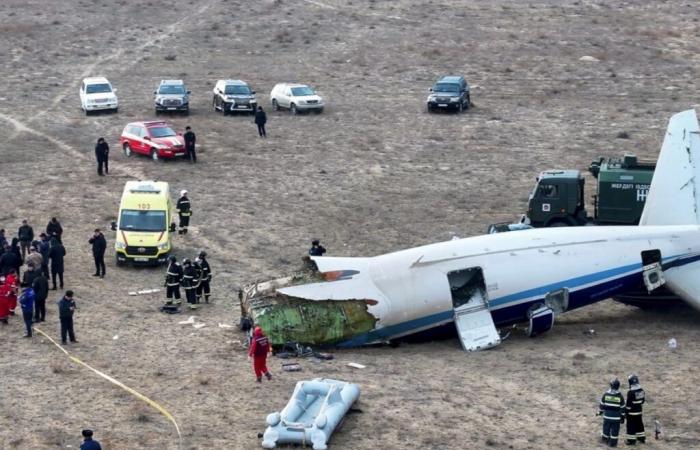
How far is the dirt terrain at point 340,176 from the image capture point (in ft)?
89.0

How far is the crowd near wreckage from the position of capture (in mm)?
31688

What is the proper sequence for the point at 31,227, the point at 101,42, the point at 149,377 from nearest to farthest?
the point at 149,377, the point at 31,227, the point at 101,42

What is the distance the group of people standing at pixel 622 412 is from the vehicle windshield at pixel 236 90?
37.2 metres

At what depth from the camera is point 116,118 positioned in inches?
2329

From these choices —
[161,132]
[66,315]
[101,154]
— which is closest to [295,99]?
[161,132]

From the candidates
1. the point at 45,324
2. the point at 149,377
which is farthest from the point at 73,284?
the point at 149,377

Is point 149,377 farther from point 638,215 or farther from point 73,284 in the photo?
point 638,215

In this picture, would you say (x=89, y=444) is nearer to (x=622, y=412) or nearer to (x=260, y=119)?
(x=622, y=412)

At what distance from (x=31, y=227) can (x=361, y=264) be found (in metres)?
14.3

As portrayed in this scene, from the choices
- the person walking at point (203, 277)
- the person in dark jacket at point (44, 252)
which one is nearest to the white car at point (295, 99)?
the person in dark jacket at point (44, 252)

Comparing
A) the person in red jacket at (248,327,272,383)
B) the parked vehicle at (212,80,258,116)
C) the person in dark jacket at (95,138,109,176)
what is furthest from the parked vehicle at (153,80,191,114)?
the person in red jacket at (248,327,272,383)

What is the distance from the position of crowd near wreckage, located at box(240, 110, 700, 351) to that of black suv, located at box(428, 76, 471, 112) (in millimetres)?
25690

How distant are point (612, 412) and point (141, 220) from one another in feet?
62.4

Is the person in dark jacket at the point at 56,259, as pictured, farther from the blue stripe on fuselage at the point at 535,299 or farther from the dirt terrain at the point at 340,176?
the blue stripe on fuselage at the point at 535,299
